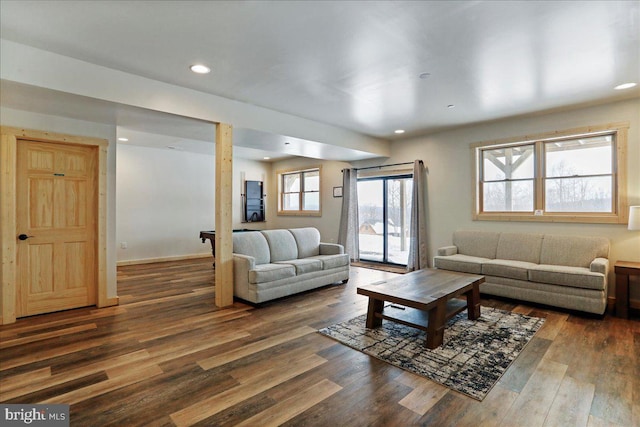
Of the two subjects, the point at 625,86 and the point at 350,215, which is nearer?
the point at 625,86

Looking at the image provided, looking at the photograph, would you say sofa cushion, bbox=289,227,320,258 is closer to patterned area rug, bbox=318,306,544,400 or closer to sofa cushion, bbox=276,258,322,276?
sofa cushion, bbox=276,258,322,276

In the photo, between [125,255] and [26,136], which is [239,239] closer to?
[26,136]

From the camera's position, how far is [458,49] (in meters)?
2.89

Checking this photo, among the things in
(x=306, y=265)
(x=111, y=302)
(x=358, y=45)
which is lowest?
(x=111, y=302)

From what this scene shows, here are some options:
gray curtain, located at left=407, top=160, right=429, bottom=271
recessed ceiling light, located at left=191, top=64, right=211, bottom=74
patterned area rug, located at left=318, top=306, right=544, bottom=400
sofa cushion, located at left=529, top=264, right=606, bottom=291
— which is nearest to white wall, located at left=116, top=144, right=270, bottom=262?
recessed ceiling light, located at left=191, top=64, right=211, bottom=74

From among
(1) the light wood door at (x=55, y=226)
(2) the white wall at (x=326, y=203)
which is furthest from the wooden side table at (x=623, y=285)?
(1) the light wood door at (x=55, y=226)

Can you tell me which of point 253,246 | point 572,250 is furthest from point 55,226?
point 572,250

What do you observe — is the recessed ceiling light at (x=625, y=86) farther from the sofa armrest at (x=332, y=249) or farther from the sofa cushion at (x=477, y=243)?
the sofa armrest at (x=332, y=249)

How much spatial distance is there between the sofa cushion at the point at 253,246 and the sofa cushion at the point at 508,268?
3176 mm

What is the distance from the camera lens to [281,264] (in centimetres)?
469

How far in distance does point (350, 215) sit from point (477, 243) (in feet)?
9.38

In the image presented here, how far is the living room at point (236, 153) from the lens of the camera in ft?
9.78

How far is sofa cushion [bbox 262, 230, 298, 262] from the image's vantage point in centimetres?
509

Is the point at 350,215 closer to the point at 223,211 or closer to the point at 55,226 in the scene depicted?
the point at 223,211
